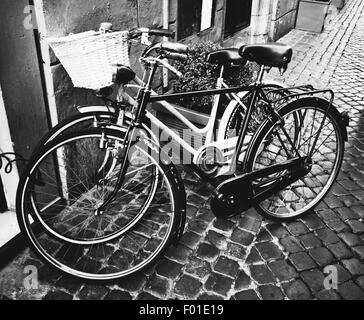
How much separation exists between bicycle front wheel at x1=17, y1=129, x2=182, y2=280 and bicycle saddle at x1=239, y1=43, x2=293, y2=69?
109 cm

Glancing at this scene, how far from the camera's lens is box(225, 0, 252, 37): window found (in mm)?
7250

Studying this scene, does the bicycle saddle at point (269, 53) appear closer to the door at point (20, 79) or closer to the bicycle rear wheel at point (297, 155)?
the bicycle rear wheel at point (297, 155)

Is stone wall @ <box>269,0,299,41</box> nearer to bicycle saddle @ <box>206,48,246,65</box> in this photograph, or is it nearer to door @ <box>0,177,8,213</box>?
bicycle saddle @ <box>206,48,246,65</box>

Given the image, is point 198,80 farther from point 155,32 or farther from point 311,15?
point 311,15

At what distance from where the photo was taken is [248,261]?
3025mm

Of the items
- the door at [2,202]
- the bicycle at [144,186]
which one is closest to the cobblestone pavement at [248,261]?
the bicycle at [144,186]

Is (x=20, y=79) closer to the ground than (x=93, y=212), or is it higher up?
higher up

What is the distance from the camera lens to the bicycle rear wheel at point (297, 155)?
303 centimetres

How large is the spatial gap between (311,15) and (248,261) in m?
9.46

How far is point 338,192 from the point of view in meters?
3.90

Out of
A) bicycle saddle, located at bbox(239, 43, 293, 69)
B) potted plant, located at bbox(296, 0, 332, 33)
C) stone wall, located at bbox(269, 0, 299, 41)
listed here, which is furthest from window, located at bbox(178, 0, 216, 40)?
potted plant, located at bbox(296, 0, 332, 33)

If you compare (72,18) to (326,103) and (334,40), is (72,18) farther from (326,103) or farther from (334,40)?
(334,40)

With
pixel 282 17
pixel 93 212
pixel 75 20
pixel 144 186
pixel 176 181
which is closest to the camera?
pixel 176 181

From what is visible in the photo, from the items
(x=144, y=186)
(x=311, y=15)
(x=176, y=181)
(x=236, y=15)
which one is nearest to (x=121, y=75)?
(x=176, y=181)
